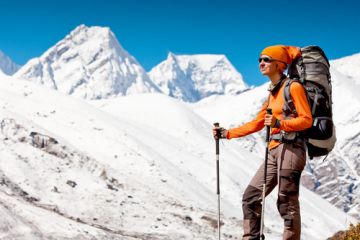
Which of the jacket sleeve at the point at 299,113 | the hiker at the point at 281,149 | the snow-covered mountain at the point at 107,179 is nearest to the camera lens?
the jacket sleeve at the point at 299,113

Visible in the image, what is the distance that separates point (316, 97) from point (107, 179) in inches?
729

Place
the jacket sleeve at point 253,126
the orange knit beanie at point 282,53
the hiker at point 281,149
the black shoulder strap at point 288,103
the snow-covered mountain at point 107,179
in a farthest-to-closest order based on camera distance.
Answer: the snow-covered mountain at point 107,179 → the jacket sleeve at point 253,126 → the orange knit beanie at point 282,53 → the black shoulder strap at point 288,103 → the hiker at point 281,149

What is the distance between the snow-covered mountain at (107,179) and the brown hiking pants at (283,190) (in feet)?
31.3

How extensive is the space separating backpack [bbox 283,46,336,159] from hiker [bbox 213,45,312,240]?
115 millimetres

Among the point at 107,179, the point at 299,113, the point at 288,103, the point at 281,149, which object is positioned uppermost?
the point at 107,179

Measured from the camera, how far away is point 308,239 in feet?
85.1

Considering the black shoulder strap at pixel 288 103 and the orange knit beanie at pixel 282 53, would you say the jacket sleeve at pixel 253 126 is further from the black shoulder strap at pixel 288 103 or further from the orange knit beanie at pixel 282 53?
the orange knit beanie at pixel 282 53

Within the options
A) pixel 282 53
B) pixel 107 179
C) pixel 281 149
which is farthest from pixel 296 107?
pixel 107 179

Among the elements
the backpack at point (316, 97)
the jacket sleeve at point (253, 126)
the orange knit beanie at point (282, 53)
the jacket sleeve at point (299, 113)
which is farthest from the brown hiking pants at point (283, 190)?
the orange knit beanie at point (282, 53)

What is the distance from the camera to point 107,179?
951 inches

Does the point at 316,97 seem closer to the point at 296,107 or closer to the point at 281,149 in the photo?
the point at 296,107

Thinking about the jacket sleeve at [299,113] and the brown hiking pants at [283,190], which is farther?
the brown hiking pants at [283,190]

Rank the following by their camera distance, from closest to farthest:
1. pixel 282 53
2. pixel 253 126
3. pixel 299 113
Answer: pixel 299 113, pixel 282 53, pixel 253 126

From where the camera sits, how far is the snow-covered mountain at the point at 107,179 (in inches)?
731
